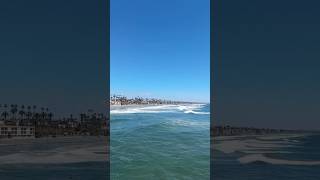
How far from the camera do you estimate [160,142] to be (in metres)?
7.83

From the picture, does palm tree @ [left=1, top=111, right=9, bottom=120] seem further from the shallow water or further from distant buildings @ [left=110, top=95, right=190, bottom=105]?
distant buildings @ [left=110, top=95, right=190, bottom=105]

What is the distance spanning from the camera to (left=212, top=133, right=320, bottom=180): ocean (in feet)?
16.5

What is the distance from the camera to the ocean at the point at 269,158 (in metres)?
5.03

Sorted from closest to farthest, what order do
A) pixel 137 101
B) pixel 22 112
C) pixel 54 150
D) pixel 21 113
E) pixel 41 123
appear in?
pixel 21 113, pixel 22 112, pixel 41 123, pixel 54 150, pixel 137 101

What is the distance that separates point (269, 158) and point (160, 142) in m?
2.83

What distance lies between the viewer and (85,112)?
5492 millimetres

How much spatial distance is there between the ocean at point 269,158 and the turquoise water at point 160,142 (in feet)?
2.36

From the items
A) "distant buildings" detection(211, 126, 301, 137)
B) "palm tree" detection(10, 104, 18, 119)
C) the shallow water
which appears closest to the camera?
"palm tree" detection(10, 104, 18, 119)

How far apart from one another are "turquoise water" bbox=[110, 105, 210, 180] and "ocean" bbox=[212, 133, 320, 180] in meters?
0.72

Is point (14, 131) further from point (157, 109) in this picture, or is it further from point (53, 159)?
point (157, 109)

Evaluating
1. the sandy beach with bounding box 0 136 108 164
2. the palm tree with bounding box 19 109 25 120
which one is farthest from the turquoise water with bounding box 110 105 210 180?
the palm tree with bounding box 19 109 25 120

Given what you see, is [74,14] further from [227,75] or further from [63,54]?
[227,75]

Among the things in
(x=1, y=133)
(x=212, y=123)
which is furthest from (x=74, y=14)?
(x=212, y=123)

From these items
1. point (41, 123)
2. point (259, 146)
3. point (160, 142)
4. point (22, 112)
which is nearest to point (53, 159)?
point (41, 123)
